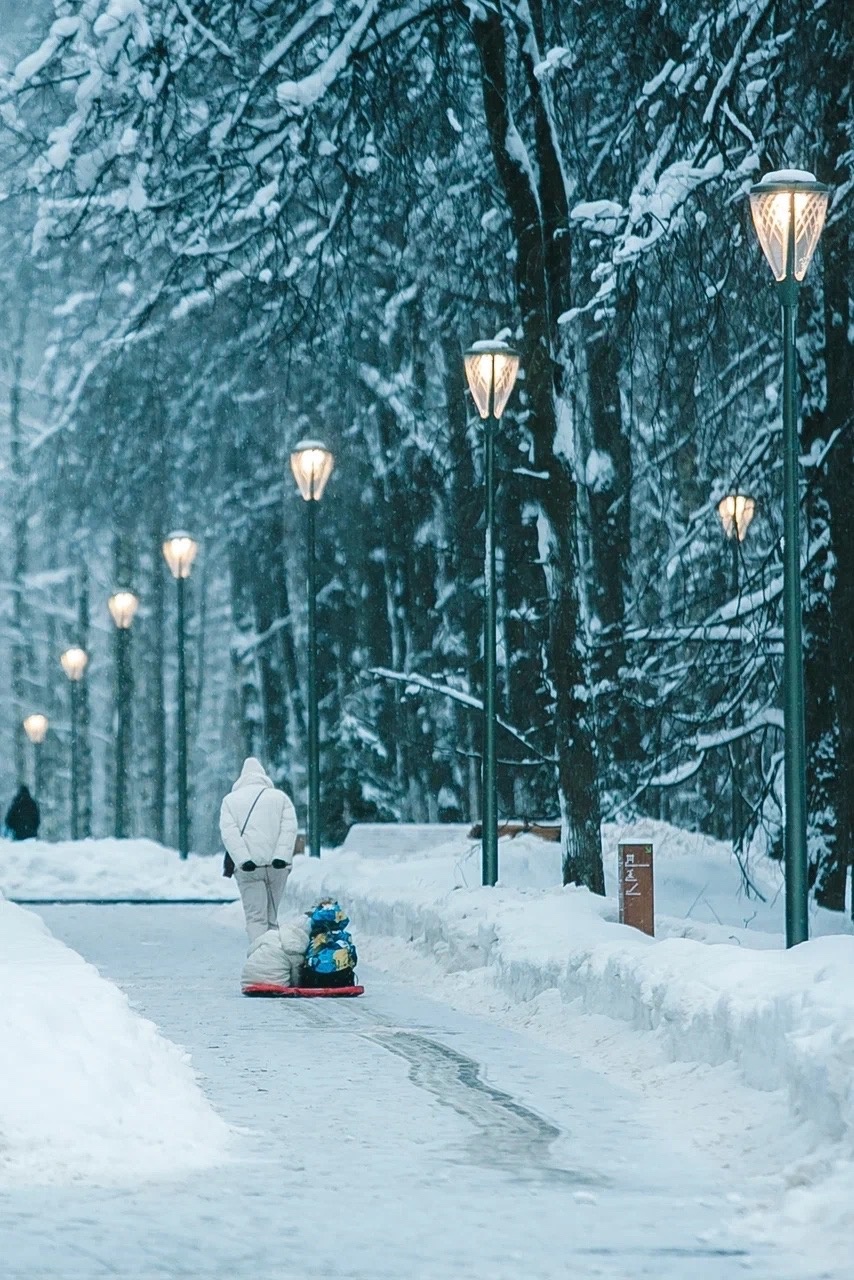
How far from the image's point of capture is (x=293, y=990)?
630 inches

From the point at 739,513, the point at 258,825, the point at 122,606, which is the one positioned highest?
the point at 122,606

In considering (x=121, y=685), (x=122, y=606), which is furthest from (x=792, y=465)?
(x=121, y=685)

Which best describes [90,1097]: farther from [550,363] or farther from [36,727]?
[36,727]

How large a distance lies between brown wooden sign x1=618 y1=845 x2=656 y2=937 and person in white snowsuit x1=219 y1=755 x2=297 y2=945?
261 centimetres

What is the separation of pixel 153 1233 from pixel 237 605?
4088 centimetres

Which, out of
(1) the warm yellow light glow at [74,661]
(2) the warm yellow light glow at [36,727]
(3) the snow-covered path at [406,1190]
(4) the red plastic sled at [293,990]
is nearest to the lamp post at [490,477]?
(4) the red plastic sled at [293,990]

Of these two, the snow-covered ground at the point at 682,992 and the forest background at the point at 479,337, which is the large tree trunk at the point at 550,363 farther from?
the snow-covered ground at the point at 682,992

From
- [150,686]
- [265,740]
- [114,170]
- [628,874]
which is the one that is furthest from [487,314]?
[150,686]

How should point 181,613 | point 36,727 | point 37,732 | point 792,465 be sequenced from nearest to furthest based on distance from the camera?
point 792,465 → point 181,613 → point 36,727 → point 37,732

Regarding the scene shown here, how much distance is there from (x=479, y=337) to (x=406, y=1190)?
23.0m

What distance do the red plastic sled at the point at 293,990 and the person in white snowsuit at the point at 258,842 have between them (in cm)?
162

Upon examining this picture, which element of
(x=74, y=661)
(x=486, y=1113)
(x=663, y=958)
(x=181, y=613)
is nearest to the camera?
(x=486, y=1113)

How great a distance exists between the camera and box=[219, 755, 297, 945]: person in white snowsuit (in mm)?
17766

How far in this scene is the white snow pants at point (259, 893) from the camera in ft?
58.7
